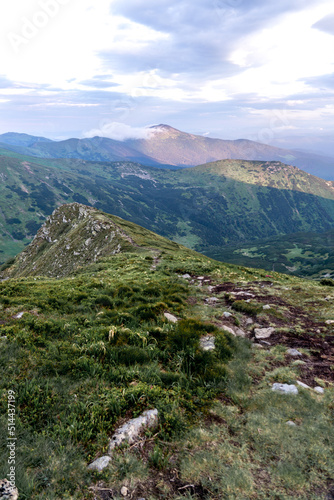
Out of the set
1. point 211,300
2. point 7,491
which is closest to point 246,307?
point 211,300

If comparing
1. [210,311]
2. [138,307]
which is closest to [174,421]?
[138,307]

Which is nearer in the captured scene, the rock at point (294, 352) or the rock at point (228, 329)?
the rock at point (294, 352)

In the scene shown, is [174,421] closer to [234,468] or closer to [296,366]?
[234,468]

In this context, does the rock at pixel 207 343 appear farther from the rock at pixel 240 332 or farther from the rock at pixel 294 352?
the rock at pixel 294 352

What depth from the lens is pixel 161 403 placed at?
299 inches

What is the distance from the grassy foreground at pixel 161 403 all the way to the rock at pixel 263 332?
1.21 ft

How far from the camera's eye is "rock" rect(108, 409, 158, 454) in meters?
6.45

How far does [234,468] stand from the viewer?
19.4ft

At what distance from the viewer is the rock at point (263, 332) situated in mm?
12820

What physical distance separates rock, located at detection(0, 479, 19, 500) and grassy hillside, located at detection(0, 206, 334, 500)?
0.45 feet

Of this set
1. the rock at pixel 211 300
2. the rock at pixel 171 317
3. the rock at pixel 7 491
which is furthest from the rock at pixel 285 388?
the rock at pixel 211 300

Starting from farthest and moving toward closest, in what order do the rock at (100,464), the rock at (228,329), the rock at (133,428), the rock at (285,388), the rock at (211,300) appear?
the rock at (211,300), the rock at (228,329), the rock at (285,388), the rock at (133,428), the rock at (100,464)

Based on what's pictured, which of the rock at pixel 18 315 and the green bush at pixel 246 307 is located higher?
the rock at pixel 18 315

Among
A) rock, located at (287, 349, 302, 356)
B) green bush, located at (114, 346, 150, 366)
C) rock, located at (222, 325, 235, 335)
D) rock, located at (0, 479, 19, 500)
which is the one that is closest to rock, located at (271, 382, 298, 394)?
rock, located at (287, 349, 302, 356)
